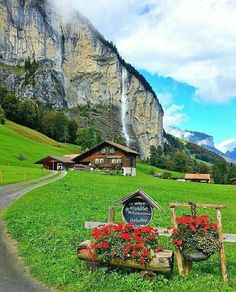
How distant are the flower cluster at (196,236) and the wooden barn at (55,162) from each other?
3883 inches

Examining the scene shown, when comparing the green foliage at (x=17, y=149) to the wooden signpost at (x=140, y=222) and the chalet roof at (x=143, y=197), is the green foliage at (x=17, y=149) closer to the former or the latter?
the wooden signpost at (x=140, y=222)

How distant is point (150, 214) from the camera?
15.0 metres

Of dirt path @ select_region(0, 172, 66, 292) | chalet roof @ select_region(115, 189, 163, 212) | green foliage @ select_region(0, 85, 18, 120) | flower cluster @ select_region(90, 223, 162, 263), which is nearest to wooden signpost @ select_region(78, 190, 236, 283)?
chalet roof @ select_region(115, 189, 163, 212)

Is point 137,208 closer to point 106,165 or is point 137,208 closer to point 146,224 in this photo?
point 146,224

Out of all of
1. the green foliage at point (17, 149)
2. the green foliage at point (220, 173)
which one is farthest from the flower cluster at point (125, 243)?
the green foliage at point (220, 173)

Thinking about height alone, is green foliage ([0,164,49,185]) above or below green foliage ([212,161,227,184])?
below

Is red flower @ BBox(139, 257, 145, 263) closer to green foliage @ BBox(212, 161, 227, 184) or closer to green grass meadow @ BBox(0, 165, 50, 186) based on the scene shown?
green grass meadow @ BBox(0, 165, 50, 186)

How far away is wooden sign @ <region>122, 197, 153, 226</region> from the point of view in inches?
593

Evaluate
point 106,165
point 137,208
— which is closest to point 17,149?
point 106,165

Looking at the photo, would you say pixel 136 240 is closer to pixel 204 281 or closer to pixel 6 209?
pixel 204 281

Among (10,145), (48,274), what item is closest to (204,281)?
(48,274)

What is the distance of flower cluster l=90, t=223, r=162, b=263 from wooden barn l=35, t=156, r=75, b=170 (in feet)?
321

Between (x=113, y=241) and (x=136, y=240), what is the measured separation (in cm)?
77

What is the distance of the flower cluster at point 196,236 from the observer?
41.3 feet
